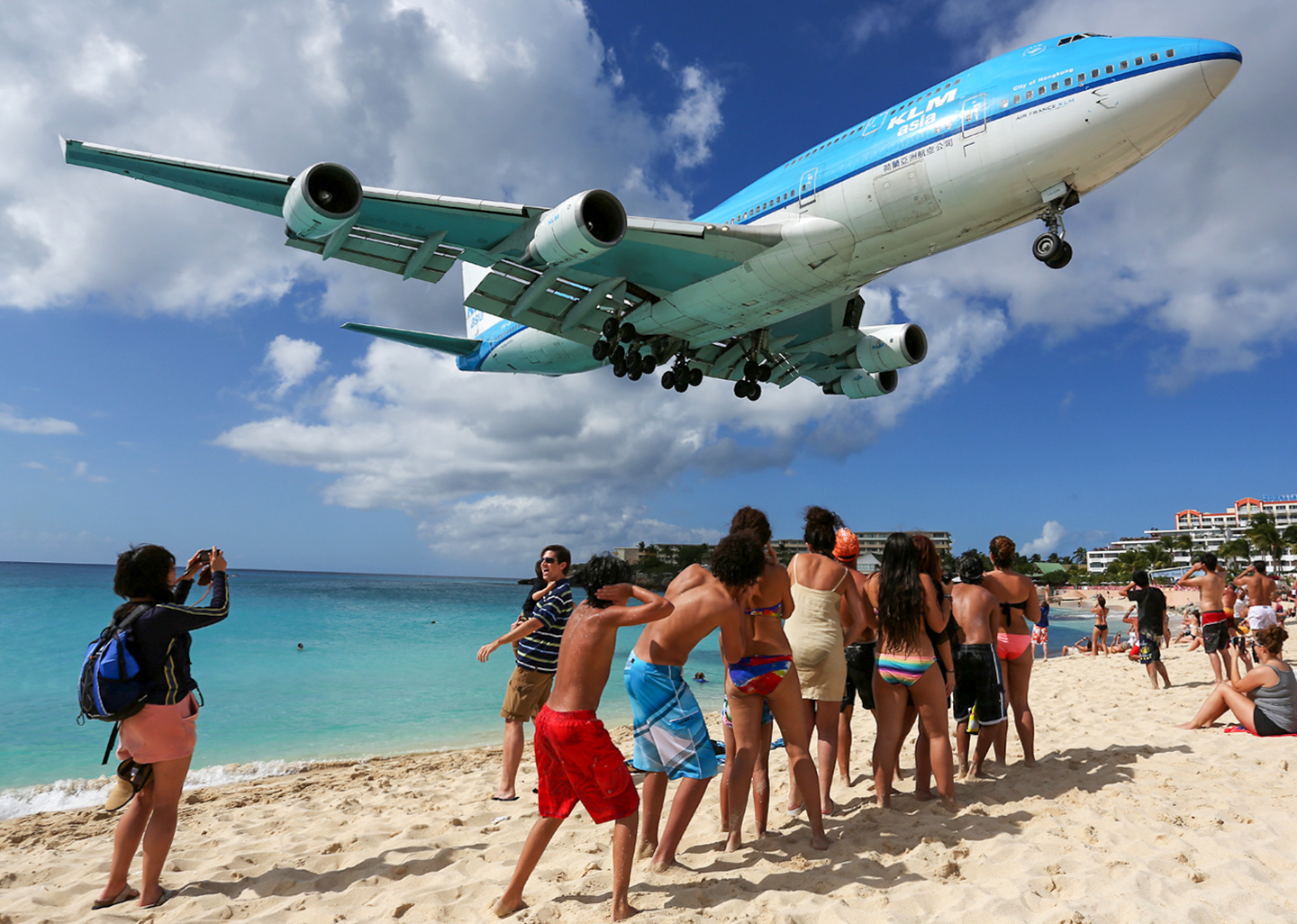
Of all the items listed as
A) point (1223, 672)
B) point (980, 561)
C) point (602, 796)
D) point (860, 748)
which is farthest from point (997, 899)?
point (1223, 672)

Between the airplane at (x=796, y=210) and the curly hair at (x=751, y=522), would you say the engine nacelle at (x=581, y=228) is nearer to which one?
the airplane at (x=796, y=210)

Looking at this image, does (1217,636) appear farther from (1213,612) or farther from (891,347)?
(891,347)

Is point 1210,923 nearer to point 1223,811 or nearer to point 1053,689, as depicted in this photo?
point 1223,811

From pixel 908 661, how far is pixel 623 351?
11.8 metres

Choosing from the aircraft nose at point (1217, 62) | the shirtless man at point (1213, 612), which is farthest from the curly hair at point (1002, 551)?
the aircraft nose at point (1217, 62)

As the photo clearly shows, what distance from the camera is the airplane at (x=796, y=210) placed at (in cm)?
957

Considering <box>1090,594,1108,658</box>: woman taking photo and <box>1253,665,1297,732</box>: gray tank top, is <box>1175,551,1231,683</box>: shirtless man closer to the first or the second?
<box>1253,665,1297,732</box>: gray tank top

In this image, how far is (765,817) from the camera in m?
4.13

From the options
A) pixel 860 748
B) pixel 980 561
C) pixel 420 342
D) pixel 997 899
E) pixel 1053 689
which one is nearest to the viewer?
pixel 997 899

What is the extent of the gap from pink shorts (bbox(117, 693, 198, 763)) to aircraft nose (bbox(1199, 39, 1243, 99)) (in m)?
13.2

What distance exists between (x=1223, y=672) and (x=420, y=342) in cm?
1841

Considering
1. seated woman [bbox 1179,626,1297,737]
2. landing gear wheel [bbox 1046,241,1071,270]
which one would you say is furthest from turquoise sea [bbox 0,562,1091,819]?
landing gear wheel [bbox 1046,241,1071,270]

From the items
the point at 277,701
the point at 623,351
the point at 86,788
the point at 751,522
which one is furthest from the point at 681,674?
the point at 277,701

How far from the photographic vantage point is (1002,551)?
5516 millimetres
